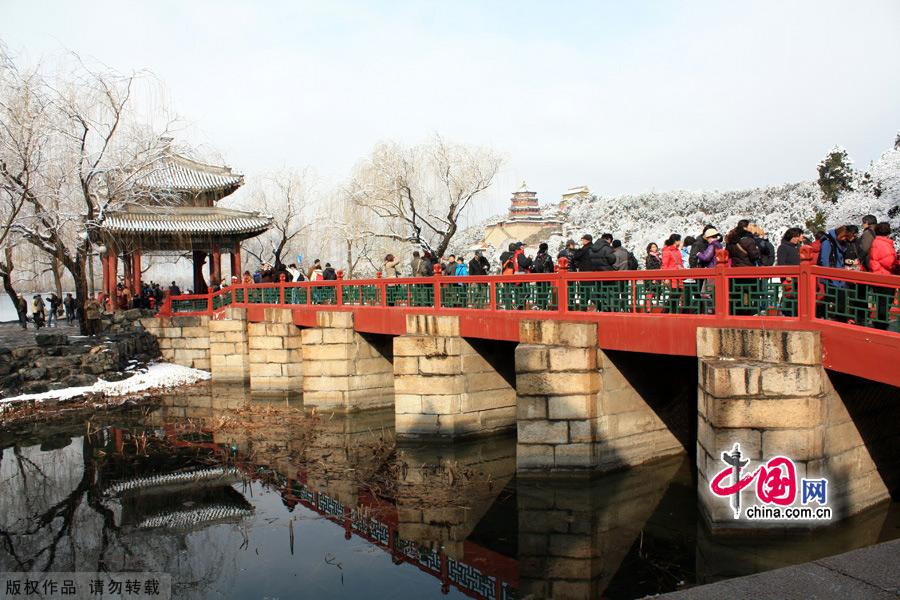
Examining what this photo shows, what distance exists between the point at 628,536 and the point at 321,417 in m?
8.95

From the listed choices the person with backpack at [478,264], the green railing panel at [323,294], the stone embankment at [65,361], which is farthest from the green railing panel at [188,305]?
the person with backpack at [478,264]

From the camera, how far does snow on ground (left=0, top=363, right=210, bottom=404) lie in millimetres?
18078

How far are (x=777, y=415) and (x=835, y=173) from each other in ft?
151

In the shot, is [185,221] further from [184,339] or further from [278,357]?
[278,357]

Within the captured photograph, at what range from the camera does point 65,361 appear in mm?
19453

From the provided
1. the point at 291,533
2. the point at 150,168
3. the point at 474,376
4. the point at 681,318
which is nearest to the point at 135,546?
the point at 291,533

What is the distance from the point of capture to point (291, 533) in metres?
9.42

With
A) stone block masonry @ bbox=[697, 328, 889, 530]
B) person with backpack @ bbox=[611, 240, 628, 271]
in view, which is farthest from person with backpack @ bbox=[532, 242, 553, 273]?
stone block masonry @ bbox=[697, 328, 889, 530]

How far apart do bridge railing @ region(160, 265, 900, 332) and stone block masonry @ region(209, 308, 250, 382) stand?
5.10 m

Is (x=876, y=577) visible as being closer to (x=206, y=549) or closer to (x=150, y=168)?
(x=206, y=549)

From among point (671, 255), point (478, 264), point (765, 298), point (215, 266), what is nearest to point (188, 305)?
point (215, 266)

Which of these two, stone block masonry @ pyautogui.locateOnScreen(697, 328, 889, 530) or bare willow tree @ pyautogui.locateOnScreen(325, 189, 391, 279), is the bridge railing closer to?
stone block masonry @ pyautogui.locateOnScreen(697, 328, 889, 530)

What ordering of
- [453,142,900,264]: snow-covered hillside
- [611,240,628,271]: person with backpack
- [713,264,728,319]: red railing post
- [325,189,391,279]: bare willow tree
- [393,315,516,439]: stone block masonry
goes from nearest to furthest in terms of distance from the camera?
[713,264,728,319]: red railing post → [611,240,628,271]: person with backpack → [393,315,516,439]: stone block masonry → [453,142,900,264]: snow-covered hillside → [325,189,391,279]: bare willow tree

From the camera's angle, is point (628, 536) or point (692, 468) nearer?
point (628, 536)
